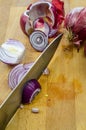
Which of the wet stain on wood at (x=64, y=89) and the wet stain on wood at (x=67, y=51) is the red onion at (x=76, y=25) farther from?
the wet stain on wood at (x=64, y=89)

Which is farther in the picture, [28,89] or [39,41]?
[39,41]

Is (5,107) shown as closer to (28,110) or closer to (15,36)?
(28,110)

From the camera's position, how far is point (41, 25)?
1.12 meters

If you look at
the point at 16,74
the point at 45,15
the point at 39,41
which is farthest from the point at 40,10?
the point at 16,74

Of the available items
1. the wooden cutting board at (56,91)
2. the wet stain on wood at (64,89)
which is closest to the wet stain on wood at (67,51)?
the wooden cutting board at (56,91)

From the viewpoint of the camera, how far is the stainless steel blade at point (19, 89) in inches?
32.4

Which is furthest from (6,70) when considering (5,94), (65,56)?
(65,56)

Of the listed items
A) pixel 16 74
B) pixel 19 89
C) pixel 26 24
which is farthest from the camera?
pixel 26 24

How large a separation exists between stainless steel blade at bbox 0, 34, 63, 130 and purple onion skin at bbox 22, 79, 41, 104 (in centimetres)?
2

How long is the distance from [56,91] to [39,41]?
0.22 metres

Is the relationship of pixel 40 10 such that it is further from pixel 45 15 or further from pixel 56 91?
pixel 56 91

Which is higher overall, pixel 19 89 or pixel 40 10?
pixel 40 10

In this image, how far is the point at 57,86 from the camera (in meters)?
0.99

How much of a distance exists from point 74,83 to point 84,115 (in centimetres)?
12
